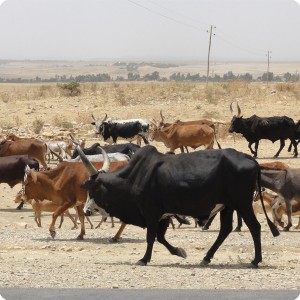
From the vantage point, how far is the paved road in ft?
32.8

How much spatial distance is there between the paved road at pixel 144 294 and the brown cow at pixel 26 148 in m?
16.1

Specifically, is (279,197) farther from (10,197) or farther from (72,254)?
(10,197)

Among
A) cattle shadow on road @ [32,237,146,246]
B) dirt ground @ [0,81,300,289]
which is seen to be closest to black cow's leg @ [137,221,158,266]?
dirt ground @ [0,81,300,289]

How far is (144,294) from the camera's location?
10.2 meters

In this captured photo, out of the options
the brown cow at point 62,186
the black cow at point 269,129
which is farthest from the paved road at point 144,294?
the black cow at point 269,129

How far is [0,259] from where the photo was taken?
43.3ft

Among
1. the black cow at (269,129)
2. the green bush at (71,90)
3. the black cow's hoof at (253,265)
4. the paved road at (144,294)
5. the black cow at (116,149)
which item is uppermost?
the paved road at (144,294)

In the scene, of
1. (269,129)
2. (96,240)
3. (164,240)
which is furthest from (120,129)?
(164,240)

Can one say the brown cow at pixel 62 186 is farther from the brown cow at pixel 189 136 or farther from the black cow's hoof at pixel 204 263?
the brown cow at pixel 189 136

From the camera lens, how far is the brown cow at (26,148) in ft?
87.0

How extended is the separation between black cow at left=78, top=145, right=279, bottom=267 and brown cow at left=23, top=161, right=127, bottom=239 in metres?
2.85

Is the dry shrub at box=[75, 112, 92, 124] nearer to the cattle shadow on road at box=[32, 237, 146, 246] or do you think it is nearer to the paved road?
the cattle shadow on road at box=[32, 237, 146, 246]

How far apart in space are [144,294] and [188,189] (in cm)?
298

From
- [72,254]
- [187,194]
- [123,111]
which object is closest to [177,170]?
[187,194]
